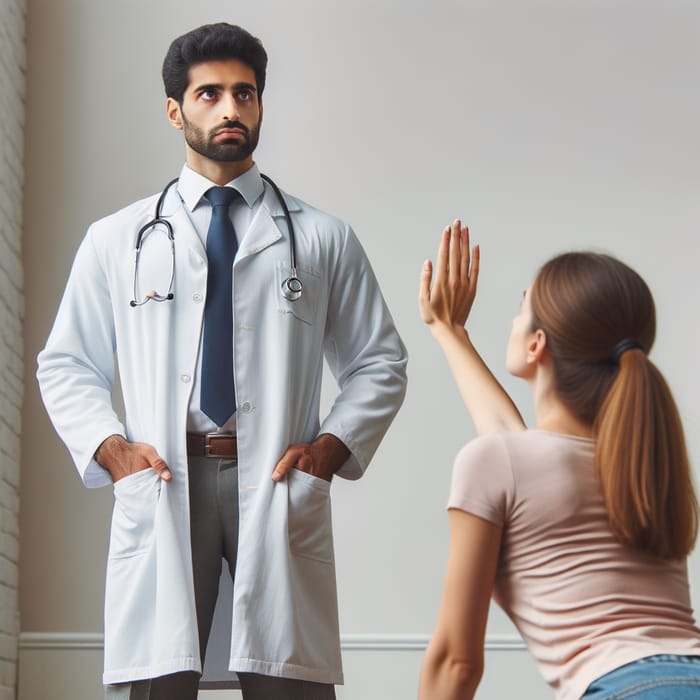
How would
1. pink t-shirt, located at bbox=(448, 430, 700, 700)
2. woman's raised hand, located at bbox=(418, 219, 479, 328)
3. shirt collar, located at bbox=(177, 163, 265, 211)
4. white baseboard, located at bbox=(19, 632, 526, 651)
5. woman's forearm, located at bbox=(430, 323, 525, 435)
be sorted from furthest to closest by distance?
white baseboard, located at bbox=(19, 632, 526, 651), shirt collar, located at bbox=(177, 163, 265, 211), woman's raised hand, located at bbox=(418, 219, 479, 328), woman's forearm, located at bbox=(430, 323, 525, 435), pink t-shirt, located at bbox=(448, 430, 700, 700)

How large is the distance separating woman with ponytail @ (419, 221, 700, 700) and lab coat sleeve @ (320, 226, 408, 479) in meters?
0.99

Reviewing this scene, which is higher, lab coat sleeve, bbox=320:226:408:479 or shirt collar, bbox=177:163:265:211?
shirt collar, bbox=177:163:265:211

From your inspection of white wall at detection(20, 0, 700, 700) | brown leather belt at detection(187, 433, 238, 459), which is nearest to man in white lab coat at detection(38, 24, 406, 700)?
brown leather belt at detection(187, 433, 238, 459)

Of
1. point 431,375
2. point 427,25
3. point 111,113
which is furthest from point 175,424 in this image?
point 427,25

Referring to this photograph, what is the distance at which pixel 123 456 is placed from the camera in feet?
7.41

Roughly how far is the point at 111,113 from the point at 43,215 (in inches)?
16.9

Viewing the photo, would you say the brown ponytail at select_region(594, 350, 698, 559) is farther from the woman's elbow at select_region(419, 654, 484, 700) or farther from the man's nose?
the man's nose

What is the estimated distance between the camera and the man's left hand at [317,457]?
7.32 feet

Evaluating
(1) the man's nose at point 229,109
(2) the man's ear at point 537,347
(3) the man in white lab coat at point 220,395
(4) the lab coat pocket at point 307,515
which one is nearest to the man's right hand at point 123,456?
(3) the man in white lab coat at point 220,395

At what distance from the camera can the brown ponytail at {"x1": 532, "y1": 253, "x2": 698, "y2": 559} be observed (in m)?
1.34

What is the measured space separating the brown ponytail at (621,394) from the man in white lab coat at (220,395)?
89cm

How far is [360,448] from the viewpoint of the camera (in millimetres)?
2346

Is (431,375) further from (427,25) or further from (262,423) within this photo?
(262,423)

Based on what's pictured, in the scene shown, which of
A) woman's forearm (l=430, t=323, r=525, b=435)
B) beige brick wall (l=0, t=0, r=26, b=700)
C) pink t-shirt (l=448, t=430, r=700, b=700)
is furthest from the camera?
beige brick wall (l=0, t=0, r=26, b=700)
